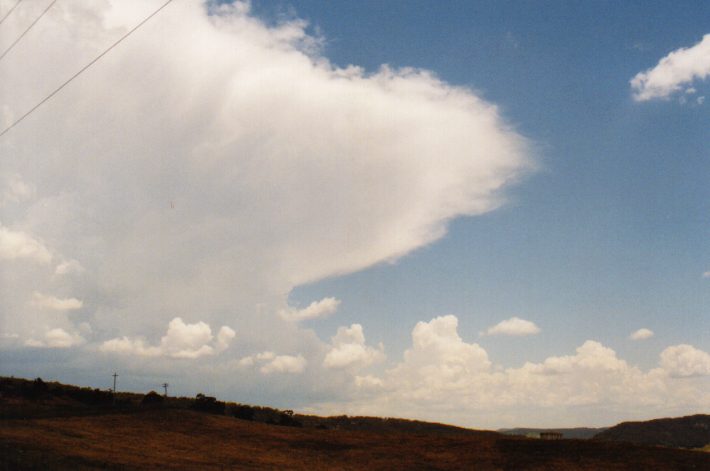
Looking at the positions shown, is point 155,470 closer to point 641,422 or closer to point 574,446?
point 574,446

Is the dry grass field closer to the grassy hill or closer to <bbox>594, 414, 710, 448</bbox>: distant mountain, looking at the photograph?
the grassy hill

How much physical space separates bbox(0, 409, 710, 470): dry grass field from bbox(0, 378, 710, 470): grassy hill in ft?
0.22

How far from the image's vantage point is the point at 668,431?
13212 cm

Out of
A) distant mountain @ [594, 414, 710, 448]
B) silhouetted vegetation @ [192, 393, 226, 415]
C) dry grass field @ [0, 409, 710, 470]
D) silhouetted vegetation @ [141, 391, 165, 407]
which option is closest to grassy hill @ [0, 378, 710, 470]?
dry grass field @ [0, 409, 710, 470]

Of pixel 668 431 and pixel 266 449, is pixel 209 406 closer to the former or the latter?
pixel 266 449

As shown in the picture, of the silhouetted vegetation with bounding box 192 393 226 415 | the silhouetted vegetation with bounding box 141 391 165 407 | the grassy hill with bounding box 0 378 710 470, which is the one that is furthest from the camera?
the silhouetted vegetation with bounding box 141 391 165 407

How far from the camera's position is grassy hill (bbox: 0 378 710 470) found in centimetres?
2984

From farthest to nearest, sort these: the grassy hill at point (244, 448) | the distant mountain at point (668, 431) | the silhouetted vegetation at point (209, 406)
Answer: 1. the distant mountain at point (668, 431)
2. the silhouetted vegetation at point (209, 406)
3. the grassy hill at point (244, 448)

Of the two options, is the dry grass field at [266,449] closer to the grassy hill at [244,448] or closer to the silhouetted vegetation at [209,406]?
the grassy hill at [244,448]

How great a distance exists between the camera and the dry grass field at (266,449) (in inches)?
1182

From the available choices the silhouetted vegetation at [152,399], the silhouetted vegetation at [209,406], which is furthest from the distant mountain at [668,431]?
the silhouetted vegetation at [152,399]

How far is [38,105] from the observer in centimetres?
2031

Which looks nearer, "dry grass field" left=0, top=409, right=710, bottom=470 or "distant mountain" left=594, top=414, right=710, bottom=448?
"dry grass field" left=0, top=409, right=710, bottom=470

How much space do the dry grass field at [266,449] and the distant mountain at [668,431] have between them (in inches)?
3605
